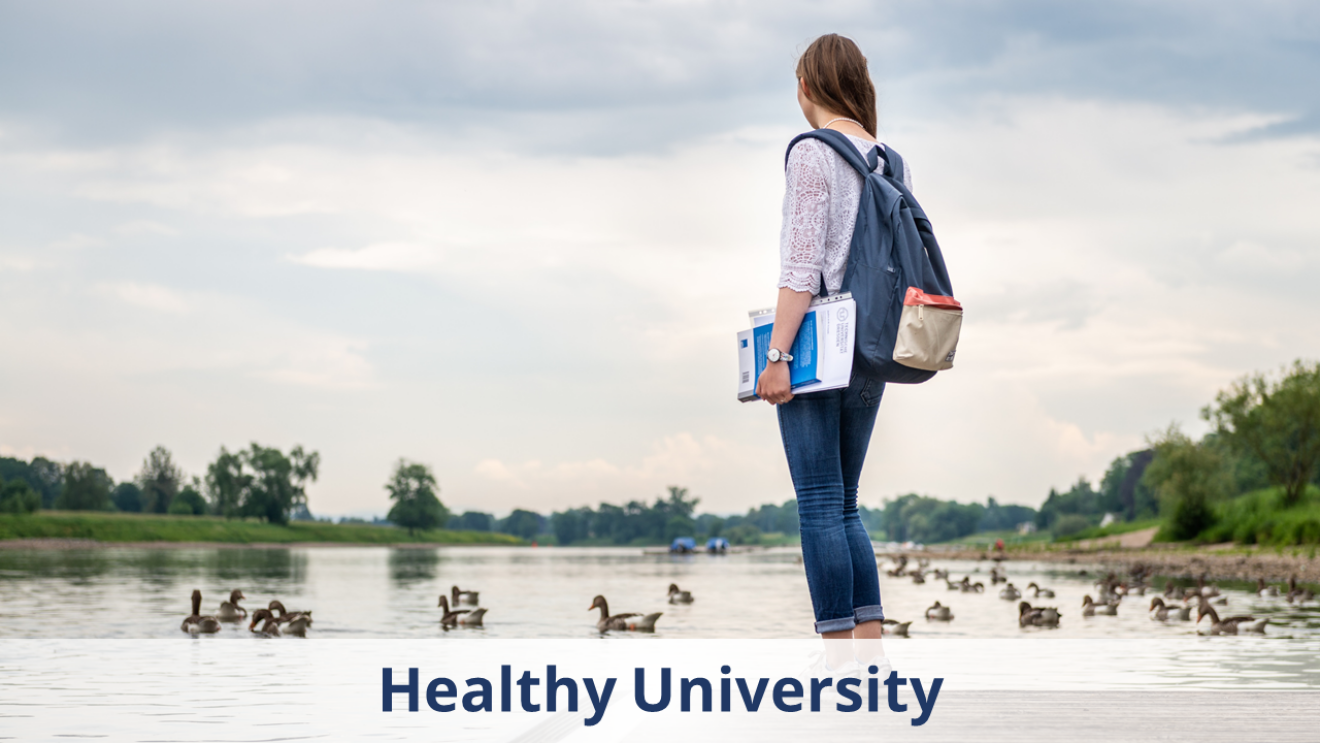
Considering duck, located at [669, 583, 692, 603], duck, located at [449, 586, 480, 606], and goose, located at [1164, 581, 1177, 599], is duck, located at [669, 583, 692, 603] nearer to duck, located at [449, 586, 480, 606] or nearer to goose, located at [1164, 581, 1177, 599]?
duck, located at [449, 586, 480, 606]

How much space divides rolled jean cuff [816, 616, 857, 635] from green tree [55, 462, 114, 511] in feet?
488

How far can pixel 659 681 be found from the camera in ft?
17.9

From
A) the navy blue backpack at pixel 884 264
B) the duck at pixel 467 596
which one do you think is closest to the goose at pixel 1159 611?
the duck at pixel 467 596

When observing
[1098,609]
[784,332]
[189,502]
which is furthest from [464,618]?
[189,502]

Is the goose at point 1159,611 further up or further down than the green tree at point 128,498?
further down

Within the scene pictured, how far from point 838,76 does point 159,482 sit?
596 feet

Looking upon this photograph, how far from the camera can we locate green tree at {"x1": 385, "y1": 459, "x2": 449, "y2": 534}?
164m

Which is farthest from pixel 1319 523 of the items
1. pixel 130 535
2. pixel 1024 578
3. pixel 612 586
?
pixel 130 535

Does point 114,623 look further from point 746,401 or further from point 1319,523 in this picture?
point 1319,523

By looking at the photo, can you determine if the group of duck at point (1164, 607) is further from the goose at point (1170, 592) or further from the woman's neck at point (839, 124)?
the woman's neck at point (839, 124)

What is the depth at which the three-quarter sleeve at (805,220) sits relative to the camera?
4.32 meters

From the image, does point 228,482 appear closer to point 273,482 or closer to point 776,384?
point 273,482

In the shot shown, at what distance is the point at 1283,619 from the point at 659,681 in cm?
1759

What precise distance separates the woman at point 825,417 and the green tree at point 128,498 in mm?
180105
